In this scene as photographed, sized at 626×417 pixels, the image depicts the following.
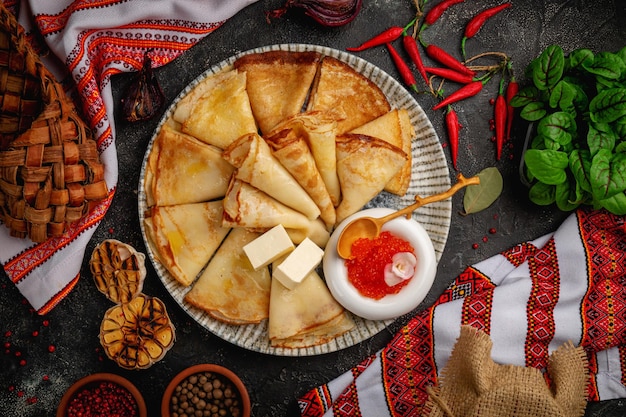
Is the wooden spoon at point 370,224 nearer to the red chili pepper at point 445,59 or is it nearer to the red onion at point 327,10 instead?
the red chili pepper at point 445,59

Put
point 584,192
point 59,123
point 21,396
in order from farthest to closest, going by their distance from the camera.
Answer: point 21,396, point 584,192, point 59,123

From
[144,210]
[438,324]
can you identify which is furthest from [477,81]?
[144,210]

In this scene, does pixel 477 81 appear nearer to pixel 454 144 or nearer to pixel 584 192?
pixel 454 144

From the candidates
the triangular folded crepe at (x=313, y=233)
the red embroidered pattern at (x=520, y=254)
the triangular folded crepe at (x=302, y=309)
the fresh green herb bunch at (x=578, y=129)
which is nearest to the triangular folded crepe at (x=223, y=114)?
the triangular folded crepe at (x=313, y=233)

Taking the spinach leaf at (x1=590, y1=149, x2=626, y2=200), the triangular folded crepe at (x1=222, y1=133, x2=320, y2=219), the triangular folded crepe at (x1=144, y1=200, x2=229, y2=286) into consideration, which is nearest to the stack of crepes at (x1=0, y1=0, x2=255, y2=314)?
the triangular folded crepe at (x1=144, y1=200, x2=229, y2=286)

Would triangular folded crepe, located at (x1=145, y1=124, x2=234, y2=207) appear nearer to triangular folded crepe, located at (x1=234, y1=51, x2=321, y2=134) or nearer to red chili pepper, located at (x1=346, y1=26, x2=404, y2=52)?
triangular folded crepe, located at (x1=234, y1=51, x2=321, y2=134)

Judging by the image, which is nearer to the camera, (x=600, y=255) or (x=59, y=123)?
(x=59, y=123)
